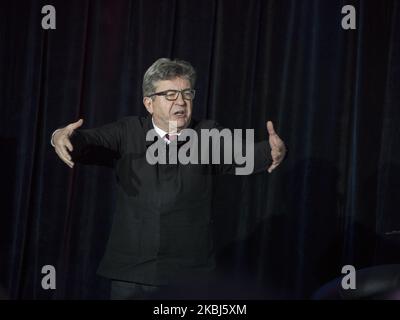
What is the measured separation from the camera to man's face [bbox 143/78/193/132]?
8.16 feet

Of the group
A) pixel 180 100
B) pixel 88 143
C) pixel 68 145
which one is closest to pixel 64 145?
pixel 68 145

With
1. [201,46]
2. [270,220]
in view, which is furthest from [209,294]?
[201,46]

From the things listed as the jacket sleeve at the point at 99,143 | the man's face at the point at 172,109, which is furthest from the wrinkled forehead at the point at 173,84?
the jacket sleeve at the point at 99,143

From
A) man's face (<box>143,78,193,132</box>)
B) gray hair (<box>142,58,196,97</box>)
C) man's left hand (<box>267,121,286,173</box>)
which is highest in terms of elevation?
gray hair (<box>142,58,196,97</box>)

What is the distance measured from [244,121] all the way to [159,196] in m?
0.98

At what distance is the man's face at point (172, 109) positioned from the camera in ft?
Result: 8.16

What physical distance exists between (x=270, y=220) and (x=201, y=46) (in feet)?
3.38

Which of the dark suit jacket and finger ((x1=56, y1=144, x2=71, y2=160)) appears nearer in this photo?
Result: finger ((x1=56, y1=144, x2=71, y2=160))

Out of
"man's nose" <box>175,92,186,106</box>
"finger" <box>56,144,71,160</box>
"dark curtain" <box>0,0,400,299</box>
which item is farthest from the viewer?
"dark curtain" <box>0,0,400,299</box>

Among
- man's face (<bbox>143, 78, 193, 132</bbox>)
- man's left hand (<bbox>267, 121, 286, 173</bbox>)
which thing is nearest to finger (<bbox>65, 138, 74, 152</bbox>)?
man's face (<bbox>143, 78, 193, 132</bbox>)

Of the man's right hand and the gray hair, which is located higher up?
the gray hair

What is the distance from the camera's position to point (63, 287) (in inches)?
126

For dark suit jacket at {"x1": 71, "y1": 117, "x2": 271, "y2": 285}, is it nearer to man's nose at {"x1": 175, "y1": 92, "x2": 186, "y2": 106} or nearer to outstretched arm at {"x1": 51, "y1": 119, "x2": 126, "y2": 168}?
outstretched arm at {"x1": 51, "y1": 119, "x2": 126, "y2": 168}
